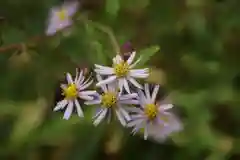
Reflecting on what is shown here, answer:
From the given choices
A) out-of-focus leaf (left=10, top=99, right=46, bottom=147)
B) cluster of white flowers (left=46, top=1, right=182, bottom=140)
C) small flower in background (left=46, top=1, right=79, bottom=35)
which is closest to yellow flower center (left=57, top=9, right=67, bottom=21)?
small flower in background (left=46, top=1, right=79, bottom=35)

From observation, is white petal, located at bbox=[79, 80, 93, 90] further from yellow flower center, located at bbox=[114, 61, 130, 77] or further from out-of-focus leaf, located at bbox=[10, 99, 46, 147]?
out-of-focus leaf, located at bbox=[10, 99, 46, 147]

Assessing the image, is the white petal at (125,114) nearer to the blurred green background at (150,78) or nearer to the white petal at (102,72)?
the white petal at (102,72)

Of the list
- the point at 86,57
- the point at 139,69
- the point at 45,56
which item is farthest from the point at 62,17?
the point at 139,69

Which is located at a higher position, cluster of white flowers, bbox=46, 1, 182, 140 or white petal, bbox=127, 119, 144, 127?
cluster of white flowers, bbox=46, 1, 182, 140

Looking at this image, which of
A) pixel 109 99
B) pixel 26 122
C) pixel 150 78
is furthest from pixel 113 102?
pixel 26 122

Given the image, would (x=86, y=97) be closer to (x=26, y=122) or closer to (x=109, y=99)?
(x=109, y=99)
